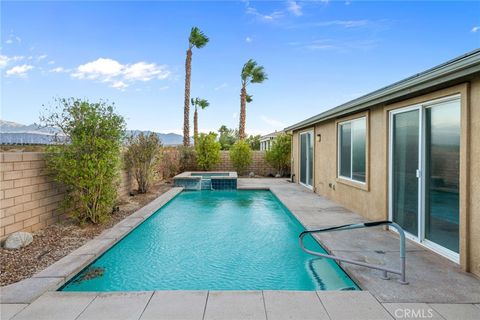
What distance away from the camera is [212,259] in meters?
5.45

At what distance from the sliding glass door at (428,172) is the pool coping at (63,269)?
5.87 meters

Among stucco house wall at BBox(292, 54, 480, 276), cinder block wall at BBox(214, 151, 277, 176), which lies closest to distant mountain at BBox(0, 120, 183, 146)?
cinder block wall at BBox(214, 151, 277, 176)

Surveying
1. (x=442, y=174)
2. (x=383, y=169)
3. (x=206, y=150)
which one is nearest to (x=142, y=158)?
(x=206, y=150)

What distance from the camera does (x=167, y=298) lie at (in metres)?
3.58

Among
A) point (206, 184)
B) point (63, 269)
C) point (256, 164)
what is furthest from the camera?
point (256, 164)

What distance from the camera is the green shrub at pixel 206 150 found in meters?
19.6

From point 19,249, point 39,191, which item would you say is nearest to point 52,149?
point 39,191

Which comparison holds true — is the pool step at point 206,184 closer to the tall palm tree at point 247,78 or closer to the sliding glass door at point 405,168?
the sliding glass door at point 405,168

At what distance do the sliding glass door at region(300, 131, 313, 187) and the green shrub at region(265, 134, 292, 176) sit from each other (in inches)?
142

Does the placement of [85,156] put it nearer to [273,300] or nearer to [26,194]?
[26,194]

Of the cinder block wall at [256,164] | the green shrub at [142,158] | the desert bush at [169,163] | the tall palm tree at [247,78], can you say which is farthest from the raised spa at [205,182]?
the tall palm tree at [247,78]

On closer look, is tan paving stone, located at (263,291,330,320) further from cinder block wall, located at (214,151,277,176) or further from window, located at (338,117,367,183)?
cinder block wall, located at (214,151,277,176)

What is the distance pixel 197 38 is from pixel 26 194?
66.5 ft

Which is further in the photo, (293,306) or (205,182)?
(205,182)
